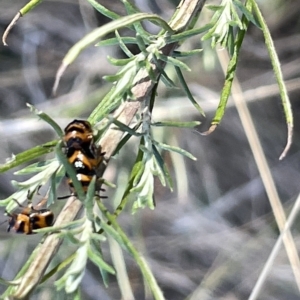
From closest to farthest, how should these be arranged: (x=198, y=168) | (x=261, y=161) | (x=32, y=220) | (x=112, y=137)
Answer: (x=112, y=137), (x=32, y=220), (x=261, y=161), (x=198, y=168)

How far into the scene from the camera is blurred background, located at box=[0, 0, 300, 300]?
6.03 ft

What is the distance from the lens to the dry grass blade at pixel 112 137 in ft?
1.63

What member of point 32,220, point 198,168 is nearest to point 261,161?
point 198,168

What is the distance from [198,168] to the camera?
77.2 inches

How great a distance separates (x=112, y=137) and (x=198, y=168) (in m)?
1.44

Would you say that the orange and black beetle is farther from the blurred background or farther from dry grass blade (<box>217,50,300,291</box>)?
the blurred background

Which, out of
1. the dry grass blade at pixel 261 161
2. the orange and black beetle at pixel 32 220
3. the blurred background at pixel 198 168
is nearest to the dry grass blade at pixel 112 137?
the orange and black beetle at pixel 32 220

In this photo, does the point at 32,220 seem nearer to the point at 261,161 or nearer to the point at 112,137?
the point at 112,137

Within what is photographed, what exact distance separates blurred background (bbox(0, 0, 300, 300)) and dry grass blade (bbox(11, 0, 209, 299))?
1.19m

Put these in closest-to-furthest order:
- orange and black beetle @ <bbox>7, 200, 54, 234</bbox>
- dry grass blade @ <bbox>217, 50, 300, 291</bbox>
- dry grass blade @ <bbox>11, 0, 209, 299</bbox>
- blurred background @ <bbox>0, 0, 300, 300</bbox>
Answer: dry grass blade @ <bbox>11, 0, 209, 299</bbox> < orange and black beetle @ <bbox>7, 200, 54, 234</bbox> < dry grass blade @ <bbox>217, 50, 300, 291</bbox> < blurred background @ <bbox>0, 0, 300, 300</bbox>

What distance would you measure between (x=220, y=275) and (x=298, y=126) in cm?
68

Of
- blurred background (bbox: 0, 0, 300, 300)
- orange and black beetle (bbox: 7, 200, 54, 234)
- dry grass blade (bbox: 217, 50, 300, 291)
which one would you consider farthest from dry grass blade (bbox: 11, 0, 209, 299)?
blurred background (bbox: 0, 0, 300, 300)

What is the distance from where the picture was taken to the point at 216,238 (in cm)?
193

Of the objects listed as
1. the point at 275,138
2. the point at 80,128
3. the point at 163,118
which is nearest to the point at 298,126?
the point at 275,138
